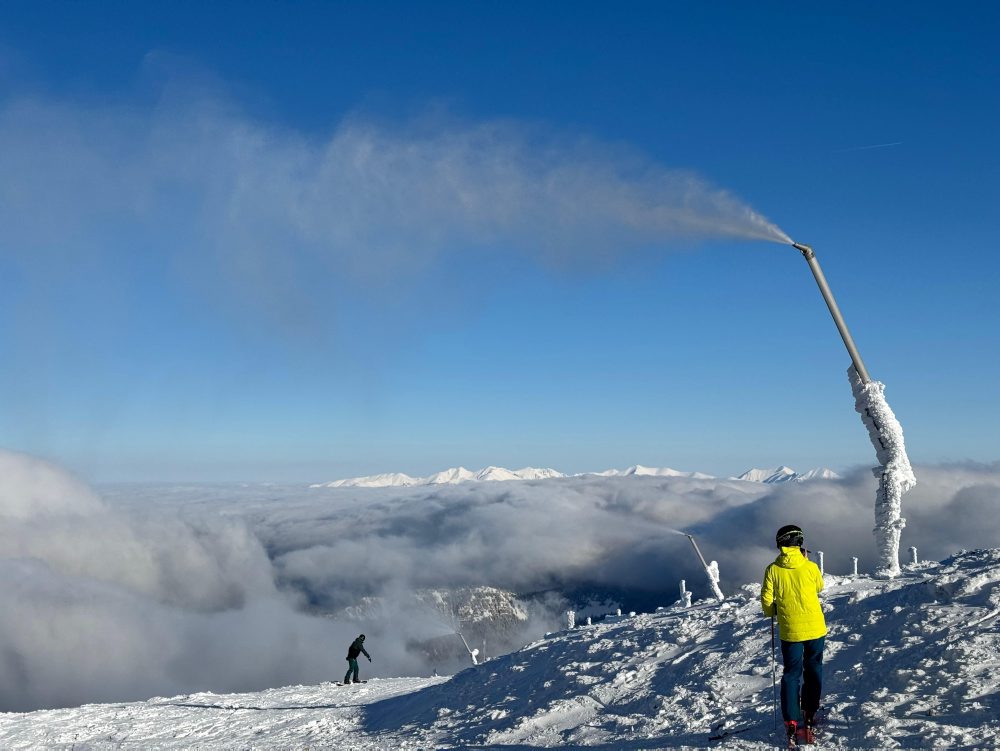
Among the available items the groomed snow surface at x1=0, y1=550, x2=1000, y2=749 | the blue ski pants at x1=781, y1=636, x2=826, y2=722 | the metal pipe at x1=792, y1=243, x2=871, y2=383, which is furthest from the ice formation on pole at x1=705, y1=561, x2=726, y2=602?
the blue ski pants at x1=781, y1=636, x2=826, y2=722

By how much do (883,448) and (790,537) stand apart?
520 inches

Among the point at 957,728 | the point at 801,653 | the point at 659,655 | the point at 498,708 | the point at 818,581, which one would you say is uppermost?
the point at 818,581

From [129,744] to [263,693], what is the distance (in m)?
8.13

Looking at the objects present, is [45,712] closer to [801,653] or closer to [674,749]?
[674,749]

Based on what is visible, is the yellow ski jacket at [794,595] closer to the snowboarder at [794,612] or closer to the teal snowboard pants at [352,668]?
the snowboarder at [794,612]

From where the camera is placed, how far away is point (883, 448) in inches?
788

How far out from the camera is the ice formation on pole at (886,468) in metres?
19.5

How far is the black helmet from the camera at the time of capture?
8.84m

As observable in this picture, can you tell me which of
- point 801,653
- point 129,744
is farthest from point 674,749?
point 129,744

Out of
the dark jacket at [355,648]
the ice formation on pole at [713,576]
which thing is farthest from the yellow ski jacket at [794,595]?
the dark jacket at [355,648]

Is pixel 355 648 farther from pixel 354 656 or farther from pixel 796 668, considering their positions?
pixel 796 668

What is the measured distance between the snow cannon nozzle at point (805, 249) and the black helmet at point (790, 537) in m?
12.8

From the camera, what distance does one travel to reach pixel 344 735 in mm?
16703

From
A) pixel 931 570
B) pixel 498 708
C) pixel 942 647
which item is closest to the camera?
pixel 942 647
